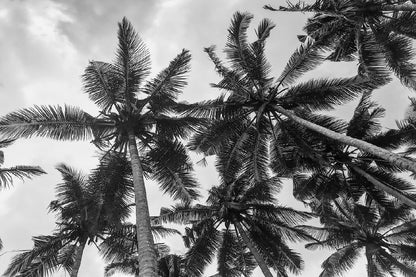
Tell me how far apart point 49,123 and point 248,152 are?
8.74 meters

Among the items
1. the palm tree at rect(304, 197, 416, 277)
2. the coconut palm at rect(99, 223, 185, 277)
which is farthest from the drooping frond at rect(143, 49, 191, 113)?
the palm tree at rect(304, 197, 416, 277)

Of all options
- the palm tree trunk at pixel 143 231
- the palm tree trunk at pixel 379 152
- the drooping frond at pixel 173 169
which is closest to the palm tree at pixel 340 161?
the palm tree trunk at pixel 379 152

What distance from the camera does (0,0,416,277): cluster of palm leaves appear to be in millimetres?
14219

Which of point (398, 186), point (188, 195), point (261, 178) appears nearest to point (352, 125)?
point (398, 186)

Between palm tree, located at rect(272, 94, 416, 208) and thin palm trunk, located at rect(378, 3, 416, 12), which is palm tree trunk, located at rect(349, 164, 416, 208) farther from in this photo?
thin palm trunk, located at rect(378, 3, 416, 12)

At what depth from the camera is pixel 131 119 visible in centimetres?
1372

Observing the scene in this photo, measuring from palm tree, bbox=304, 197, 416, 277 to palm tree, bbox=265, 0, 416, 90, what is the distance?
695cm

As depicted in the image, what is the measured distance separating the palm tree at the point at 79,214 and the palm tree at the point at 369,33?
7830mm

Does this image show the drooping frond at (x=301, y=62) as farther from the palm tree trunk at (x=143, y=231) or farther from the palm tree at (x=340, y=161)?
the palm tree trunk at (x=143, y=231)

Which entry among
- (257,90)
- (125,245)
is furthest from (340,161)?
(125,245)

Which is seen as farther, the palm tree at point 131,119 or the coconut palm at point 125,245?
the coconut palm at point 125,245

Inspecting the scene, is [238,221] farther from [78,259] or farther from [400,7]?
[400,7]

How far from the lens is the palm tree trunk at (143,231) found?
9.47 metres

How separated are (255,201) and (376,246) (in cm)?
701
